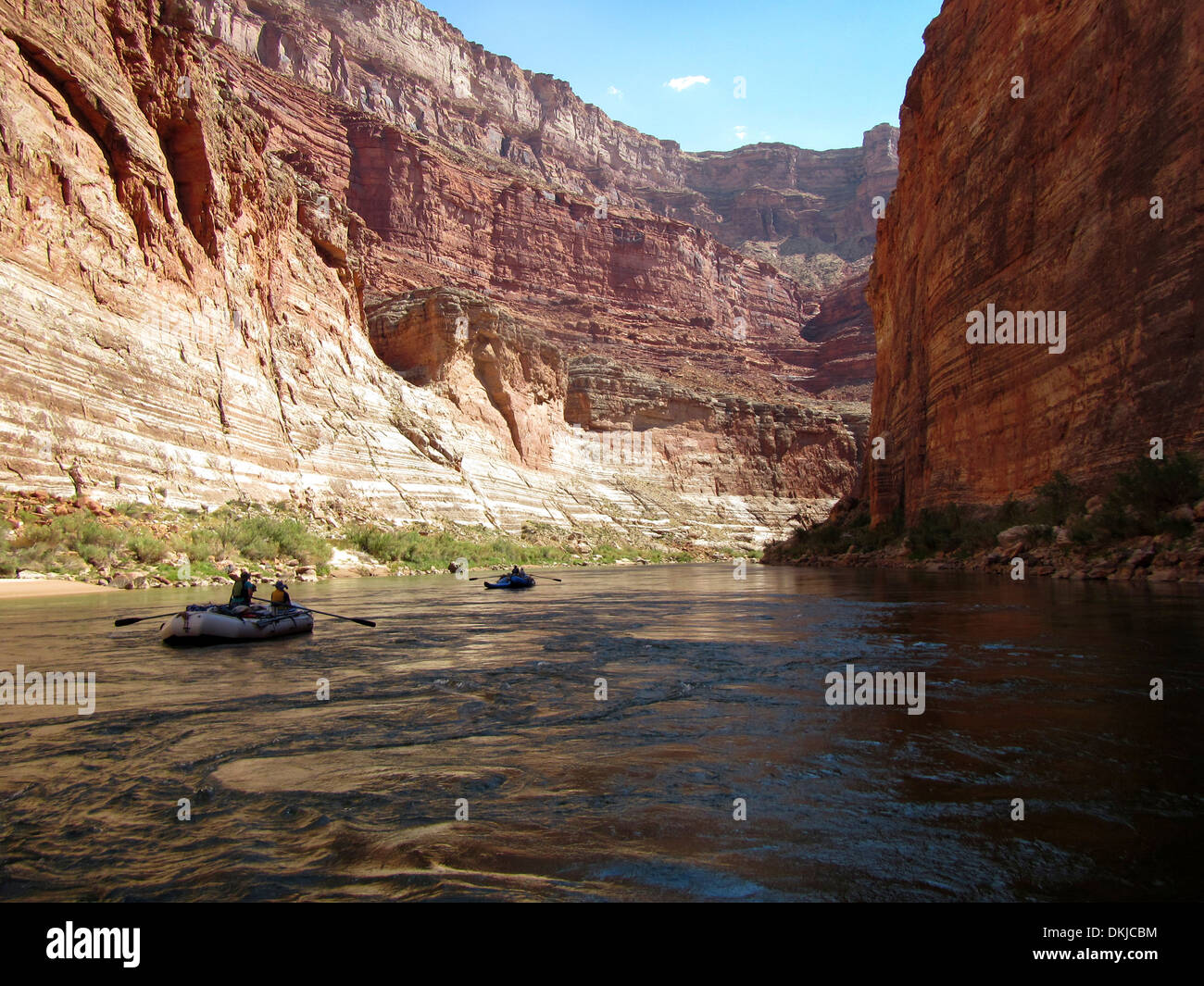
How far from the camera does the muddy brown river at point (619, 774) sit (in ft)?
10.4

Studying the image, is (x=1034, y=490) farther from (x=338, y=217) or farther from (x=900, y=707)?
(x=338, y=217)

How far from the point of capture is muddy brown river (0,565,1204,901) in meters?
3.17

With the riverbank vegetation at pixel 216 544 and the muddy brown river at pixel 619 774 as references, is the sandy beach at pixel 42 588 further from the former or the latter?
the muddy brown river at pixel 619 774

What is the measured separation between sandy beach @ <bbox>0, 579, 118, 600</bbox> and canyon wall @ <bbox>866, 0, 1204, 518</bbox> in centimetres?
2829

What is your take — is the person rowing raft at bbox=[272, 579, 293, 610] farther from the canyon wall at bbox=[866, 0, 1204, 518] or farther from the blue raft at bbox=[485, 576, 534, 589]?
the canyon wall at bbox=[866, 0, 1204, 518]

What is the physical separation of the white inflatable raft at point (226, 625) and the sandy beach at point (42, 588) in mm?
9139

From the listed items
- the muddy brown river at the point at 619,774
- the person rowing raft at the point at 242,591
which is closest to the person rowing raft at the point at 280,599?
the person rowing raft at the point at 242,591

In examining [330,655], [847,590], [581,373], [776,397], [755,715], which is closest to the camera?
[755,715]

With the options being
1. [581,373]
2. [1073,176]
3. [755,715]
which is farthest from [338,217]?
[755,715]

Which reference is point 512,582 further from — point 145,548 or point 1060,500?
point 1060,500

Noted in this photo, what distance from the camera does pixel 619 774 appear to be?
4.64 m

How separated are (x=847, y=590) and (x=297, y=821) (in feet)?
59.9

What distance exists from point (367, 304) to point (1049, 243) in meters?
45.8

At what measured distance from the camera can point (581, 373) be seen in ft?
225
